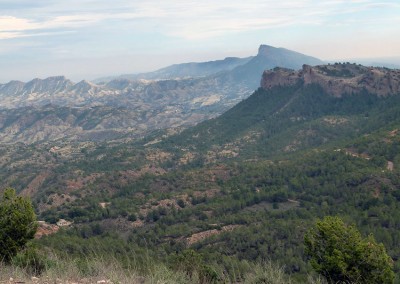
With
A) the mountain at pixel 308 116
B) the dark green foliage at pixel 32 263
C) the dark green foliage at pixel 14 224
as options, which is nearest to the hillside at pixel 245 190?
the mountain at pixel 308 116

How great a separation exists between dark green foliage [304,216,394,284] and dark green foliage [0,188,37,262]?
21.3m

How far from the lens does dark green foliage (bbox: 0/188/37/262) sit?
2950 cm

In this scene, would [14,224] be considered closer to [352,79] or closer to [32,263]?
[32,263]

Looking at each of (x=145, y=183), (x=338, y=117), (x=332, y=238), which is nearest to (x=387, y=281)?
(x=332, y=238)

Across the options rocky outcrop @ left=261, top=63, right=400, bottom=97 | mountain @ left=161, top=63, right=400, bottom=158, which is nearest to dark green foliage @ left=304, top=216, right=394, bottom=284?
mountain @ left=161, top=63, right=400, bottom=158

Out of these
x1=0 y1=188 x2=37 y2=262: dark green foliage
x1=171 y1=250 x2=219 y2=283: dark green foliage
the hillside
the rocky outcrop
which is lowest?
the hillside

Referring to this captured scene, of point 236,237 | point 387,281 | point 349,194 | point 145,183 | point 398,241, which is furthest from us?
point 145,183

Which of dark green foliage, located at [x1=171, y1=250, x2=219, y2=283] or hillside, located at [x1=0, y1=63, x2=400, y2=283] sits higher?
dark green foliage, located at [x1=171, y1=250, x2=219, y2=283]

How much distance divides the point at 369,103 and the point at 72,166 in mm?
124094

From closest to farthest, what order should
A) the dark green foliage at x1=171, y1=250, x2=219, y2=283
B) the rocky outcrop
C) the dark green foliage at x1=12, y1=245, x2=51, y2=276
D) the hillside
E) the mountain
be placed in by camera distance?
1. the dark green foliage at x1=12, y1=245, x2=51, y2=276
2. the dark green foliage at x1=171, y1=250, x2=219, y2=283
3. the hillside
4. the mountain
5. the rocky outcrop

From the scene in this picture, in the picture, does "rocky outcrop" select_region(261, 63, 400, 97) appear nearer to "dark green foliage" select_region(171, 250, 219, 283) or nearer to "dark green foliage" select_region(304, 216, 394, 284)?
"dark green foliage" select_region(304, 216, 394, 284)

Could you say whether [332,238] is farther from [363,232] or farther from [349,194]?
[349,194]

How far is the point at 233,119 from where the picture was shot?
19088cm

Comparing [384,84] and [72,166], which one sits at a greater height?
[384,84]
